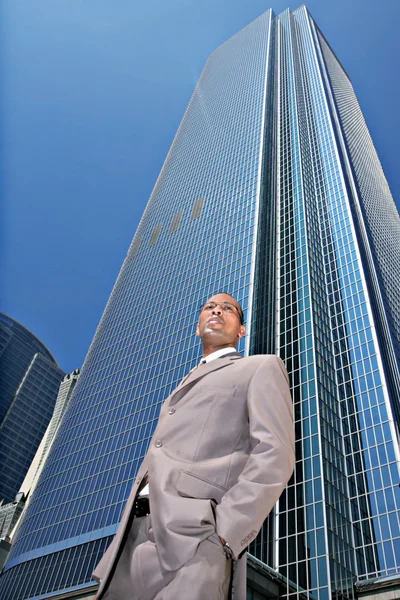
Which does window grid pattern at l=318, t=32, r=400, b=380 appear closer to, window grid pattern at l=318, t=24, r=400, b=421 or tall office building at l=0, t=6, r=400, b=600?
window grid pattern at l=318, t=24, r=400, b=421

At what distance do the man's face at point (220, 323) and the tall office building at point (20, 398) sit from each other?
334 ft

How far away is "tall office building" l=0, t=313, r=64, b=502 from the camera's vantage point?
96688mm

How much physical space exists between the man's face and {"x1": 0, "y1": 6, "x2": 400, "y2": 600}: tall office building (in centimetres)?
3195

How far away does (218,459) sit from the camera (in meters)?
3.25

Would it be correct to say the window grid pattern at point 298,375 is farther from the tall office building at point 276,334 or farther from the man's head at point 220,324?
the man's head at point 220,324

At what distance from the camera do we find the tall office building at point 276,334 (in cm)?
4078

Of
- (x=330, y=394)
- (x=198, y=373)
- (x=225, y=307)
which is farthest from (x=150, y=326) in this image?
(x=198, y=373)

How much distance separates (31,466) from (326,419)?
216ft

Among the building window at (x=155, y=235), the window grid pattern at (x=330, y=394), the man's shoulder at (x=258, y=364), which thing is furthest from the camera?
the building window at (x=155, y=235)

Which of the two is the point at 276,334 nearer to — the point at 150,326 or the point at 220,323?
the point at 150,326

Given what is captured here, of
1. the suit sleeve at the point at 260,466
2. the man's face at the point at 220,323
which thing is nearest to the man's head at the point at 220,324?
the man's face at the point at 220,323

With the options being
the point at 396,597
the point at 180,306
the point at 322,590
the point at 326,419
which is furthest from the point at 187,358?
the point at 396,597

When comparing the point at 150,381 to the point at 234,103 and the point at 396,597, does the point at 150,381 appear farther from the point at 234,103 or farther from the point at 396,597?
the point at 234,103

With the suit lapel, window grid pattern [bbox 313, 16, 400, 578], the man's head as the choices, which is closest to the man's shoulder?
the suit lapel
